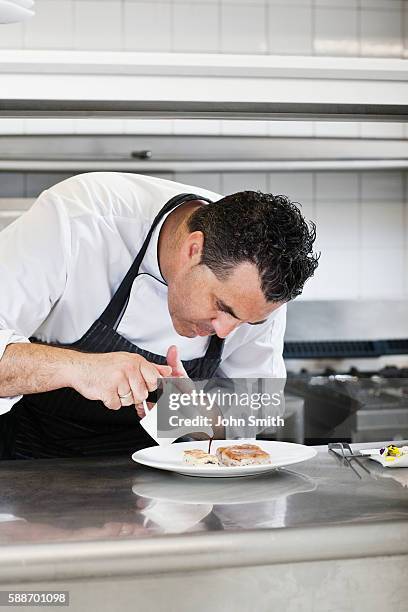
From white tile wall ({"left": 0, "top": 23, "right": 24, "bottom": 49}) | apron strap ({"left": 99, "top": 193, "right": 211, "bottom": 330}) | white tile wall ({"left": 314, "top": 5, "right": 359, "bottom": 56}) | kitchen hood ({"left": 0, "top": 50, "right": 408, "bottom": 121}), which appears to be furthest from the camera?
white tile wall ({"left": 314, "top": 5, "right": 359, "bottom": 56})

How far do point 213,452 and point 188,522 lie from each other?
1.06ft

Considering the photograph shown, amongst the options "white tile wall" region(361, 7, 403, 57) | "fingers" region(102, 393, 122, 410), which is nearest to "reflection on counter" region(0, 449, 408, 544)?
"fingers" region(102, 393, 122, 410)

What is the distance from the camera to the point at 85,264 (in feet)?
5.36

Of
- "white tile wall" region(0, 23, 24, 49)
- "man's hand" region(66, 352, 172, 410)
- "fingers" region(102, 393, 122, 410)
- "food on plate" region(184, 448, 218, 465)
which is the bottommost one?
"food on plate" region(184, 448, 218, 465)

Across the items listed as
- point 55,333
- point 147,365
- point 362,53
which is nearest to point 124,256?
point 55,333

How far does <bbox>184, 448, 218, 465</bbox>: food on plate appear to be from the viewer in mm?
1271

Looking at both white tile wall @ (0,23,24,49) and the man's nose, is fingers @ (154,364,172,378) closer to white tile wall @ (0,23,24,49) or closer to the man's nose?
the man's nose

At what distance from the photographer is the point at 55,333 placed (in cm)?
171

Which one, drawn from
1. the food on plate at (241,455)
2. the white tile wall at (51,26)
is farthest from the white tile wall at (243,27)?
the food on plate at (241,455)

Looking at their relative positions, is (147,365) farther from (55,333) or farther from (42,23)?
(42,23)

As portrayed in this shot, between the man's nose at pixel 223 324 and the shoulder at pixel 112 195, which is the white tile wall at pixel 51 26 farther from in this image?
the man's nose at pixel 223 324

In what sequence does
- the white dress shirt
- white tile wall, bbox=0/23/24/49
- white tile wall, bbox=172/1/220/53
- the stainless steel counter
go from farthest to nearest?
1. white tile wall, bbox=172/1/220/53
2. white tile wall, bbox=0/23/24/49
3. the white dress shirt
4. the stainless steel counter

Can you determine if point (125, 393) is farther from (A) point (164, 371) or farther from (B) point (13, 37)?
(B) point (13, 37)

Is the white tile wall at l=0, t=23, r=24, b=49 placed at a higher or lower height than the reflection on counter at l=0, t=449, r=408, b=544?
higher
